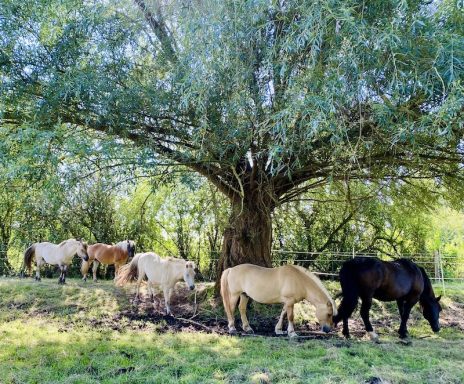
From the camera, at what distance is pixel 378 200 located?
9.85 m

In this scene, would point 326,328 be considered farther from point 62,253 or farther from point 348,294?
point 62,253

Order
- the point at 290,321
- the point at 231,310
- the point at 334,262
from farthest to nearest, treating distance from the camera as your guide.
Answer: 1. the point at 334,262
2. the point at 231,310
3. the point at 290,321

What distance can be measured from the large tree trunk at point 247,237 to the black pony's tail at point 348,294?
2.21 metres

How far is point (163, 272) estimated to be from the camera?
294 inches

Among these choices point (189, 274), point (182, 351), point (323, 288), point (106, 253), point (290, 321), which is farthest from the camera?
point (106, 253)

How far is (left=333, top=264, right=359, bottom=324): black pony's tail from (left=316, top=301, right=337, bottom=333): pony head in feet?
0.93

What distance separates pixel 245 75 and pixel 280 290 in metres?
3.07

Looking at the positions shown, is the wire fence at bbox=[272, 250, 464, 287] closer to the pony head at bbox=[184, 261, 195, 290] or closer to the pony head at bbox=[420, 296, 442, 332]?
the pony head at bbox=[420, 296, 442, 332]

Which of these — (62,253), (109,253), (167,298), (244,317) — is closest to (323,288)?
(244,317)

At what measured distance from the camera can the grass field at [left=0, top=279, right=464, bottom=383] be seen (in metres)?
4.02

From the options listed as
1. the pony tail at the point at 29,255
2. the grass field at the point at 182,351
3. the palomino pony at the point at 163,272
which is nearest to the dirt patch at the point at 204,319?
the grass field at the point at 182,351

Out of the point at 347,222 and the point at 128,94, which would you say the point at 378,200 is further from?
the point at 128,94

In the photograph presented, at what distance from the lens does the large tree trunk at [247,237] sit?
8.12 meters

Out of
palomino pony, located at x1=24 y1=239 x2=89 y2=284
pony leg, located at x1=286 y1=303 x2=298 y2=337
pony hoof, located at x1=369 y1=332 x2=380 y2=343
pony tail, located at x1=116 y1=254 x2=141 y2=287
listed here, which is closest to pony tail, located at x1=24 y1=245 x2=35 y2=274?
palomino pony, located at x1=24 y1=239 x2=89 y2=284
